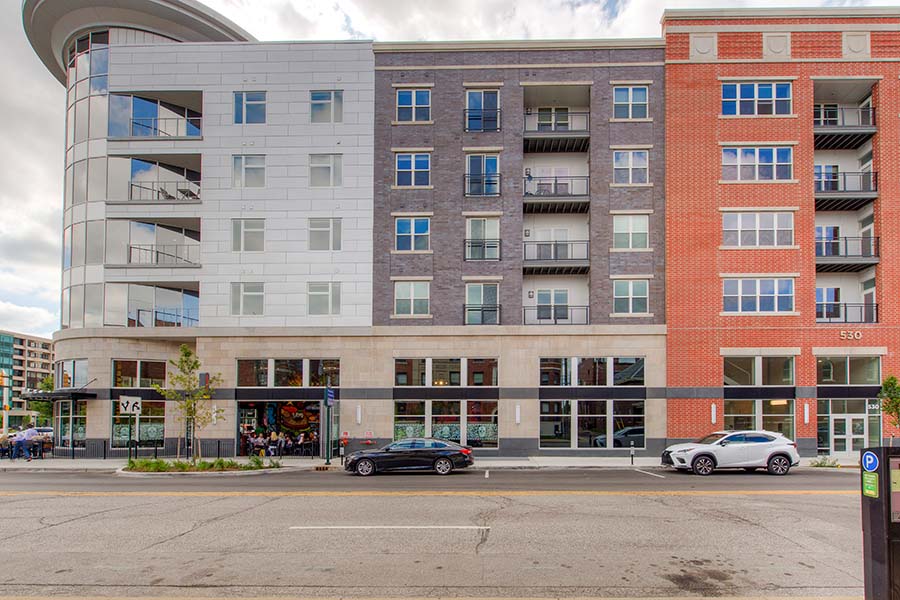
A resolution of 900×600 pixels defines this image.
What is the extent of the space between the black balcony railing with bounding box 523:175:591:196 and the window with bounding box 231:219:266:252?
44.0 ft

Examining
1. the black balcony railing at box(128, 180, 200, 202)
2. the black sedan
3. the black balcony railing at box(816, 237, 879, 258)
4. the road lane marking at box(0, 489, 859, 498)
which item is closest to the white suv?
the road lane marking at box(0, 489, 859, 498)

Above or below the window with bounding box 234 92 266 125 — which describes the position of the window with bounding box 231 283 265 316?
below

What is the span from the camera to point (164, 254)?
3028cm

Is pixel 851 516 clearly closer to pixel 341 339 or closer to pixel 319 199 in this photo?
pixel 341 339

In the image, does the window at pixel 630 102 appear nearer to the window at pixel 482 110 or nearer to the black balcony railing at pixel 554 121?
the black balcony railing at pixel 554 121

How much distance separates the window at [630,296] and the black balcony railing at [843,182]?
33.7ft

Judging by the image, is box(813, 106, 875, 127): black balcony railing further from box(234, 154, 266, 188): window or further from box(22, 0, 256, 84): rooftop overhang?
box(22, 0, 256, 84): rooftop overhang

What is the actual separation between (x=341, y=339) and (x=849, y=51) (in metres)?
28.2

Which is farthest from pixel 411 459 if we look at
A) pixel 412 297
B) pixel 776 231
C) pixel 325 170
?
pixel 776 231

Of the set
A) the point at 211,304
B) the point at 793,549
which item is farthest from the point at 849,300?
the point at 211,304

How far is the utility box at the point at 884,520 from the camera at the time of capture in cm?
570

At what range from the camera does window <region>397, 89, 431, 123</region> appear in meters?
30.2

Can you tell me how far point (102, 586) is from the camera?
7.93 meters

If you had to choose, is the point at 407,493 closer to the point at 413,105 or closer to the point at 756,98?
the point at 413,105
